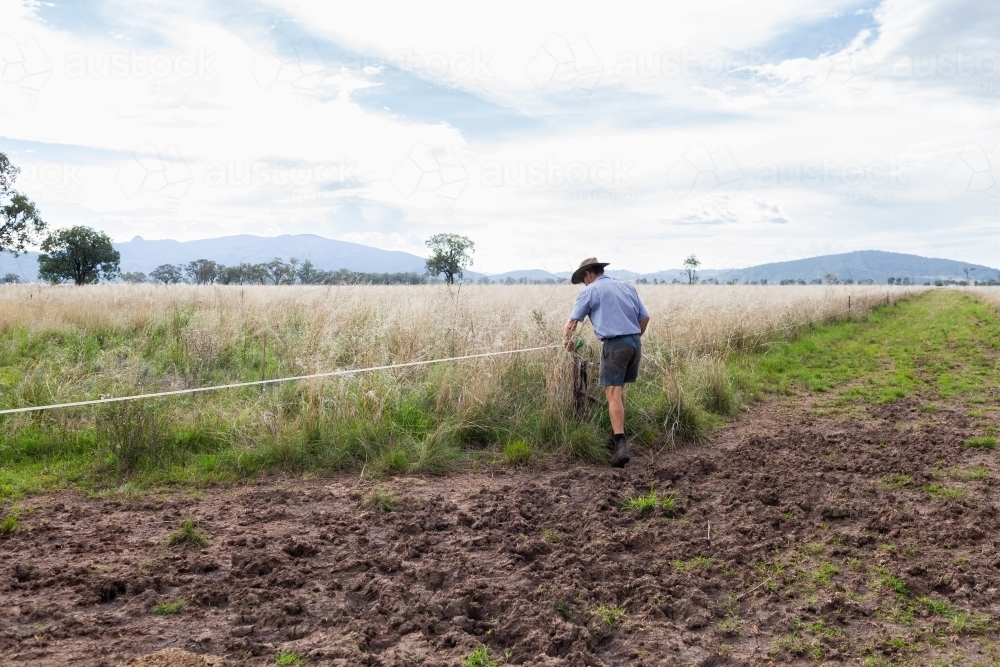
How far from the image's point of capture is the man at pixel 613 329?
261 inches

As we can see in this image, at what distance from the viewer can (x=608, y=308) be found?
262 inches

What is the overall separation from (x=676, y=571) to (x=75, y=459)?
5.12 meters

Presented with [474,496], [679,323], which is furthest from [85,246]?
[474,496]

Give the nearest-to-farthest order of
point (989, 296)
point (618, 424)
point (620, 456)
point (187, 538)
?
point (187, 538), point (620, 456), point (618, 424), point (989, 296)

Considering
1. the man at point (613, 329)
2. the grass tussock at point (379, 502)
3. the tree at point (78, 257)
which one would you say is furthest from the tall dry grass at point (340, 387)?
the tree at point (78, 257)

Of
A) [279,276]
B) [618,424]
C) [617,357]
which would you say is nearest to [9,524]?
[618,424]

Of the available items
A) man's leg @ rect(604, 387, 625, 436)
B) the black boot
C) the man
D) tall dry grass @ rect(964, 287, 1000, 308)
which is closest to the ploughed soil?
the black boot

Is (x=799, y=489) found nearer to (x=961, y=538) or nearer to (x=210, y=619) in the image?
(x=961, y=538)

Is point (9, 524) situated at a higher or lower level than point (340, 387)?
lower

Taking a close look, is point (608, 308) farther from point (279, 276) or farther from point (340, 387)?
point (279, 276)

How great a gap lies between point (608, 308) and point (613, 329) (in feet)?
0.71

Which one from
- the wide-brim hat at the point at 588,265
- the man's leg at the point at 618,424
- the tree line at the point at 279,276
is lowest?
the man's leg at the point at 618,424

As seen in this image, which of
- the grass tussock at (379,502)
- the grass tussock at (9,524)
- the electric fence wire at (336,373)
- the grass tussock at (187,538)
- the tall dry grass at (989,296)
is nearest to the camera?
the grass tussock at (187,538)

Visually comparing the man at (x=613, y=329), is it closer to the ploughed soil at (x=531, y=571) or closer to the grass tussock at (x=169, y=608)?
the ploughed soil at (x=531, y=571)
